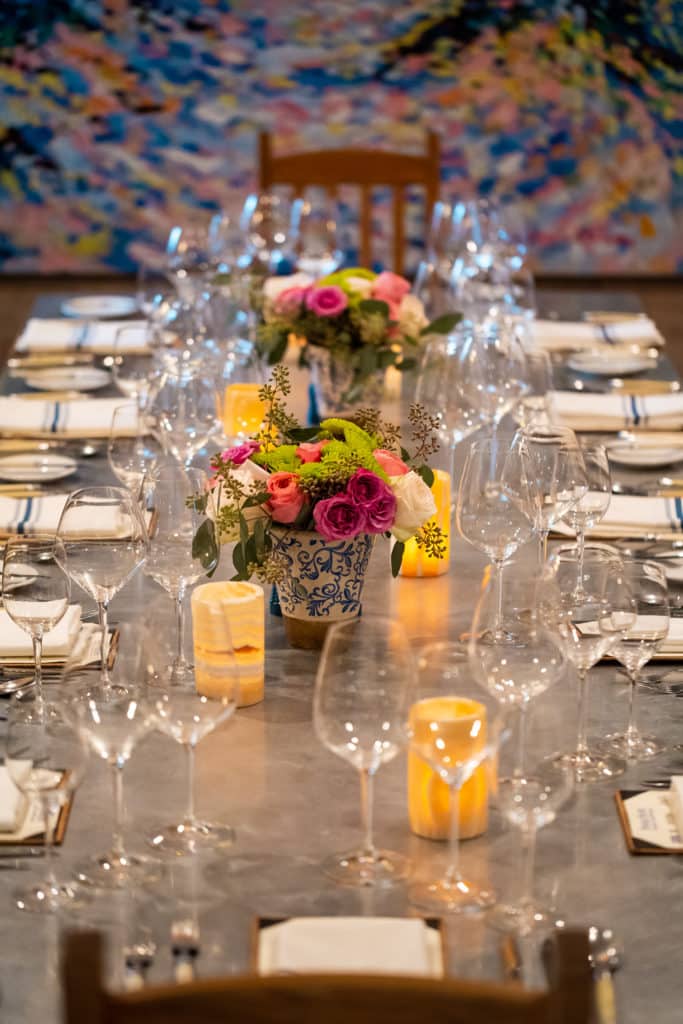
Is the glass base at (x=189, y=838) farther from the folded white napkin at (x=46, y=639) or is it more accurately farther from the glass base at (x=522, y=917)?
the folded white napkin at (x=46, y=639)

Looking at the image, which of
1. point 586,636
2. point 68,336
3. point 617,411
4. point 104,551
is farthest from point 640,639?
point 68,336

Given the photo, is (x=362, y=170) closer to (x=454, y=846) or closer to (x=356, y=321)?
(x=356, y=321)

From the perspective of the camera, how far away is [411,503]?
6.32 feet

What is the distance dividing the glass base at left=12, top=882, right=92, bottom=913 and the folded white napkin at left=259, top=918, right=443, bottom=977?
0.62 ft

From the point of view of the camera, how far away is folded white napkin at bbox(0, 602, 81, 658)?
1992 millimetres

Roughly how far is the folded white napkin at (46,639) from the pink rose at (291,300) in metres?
1.03

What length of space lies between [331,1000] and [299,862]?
0.55 meters

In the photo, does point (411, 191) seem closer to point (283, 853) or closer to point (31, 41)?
point (31, 41)

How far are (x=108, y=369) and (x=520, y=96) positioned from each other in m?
4.73

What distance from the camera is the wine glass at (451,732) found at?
1449mm

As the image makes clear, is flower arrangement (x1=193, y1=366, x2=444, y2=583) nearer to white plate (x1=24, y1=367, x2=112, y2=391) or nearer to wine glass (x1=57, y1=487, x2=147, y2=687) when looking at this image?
wine glass (x1=57, y1=487, x2=147, y2=687)

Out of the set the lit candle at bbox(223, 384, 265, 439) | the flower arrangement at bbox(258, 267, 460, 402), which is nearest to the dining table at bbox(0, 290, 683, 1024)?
the lit candle at bbox(223, 384, 265, 439)

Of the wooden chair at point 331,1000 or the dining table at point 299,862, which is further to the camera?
the dining table at point 299,862

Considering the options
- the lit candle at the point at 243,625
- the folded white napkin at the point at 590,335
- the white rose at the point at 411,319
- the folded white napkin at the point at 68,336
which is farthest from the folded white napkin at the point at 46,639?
the folded white napkin at the point at 590,335
